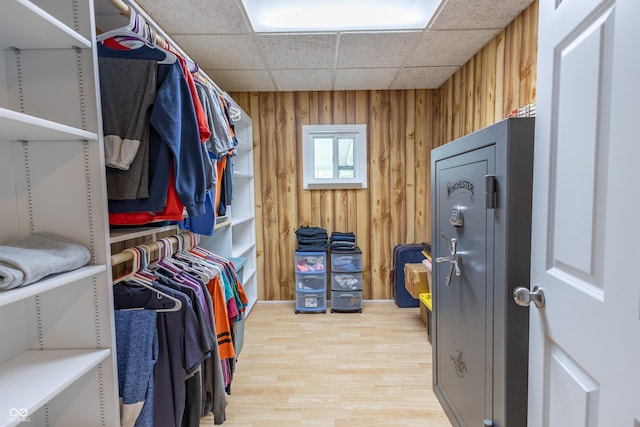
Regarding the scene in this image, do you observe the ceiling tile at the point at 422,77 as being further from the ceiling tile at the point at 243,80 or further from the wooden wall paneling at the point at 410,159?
the ceiling tile at the point at 243,80

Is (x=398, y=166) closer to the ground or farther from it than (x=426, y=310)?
farther from it

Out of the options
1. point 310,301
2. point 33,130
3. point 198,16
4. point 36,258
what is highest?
point 198,16

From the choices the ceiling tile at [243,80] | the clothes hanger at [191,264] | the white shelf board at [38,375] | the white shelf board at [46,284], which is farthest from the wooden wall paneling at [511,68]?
the white shelf board at [38,375]

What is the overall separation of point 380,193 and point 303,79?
1.43m

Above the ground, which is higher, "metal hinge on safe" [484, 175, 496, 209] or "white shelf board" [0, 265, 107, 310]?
"metal hinge on safe" [484, 175, 496, 209]

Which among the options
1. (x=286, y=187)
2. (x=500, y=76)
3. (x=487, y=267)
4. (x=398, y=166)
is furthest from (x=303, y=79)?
(x=487, y=267)

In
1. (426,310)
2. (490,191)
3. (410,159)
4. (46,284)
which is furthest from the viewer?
(410,159)

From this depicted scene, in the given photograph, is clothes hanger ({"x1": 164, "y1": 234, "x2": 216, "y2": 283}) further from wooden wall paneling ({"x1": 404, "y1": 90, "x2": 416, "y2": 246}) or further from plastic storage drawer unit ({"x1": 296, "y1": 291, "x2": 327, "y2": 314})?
wooden wall paneling ({"x1": 404, "y1": 90, "x2": 416, "y2": 246})

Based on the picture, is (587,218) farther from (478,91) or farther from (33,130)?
(478,91)

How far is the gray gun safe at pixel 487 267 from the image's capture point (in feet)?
3.21

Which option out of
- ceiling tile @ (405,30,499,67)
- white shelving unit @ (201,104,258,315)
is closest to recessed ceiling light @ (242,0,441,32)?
ceiling tile @ (405,30,499,67)

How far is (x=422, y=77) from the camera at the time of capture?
117 inches

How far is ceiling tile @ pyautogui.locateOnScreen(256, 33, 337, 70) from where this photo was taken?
220cm

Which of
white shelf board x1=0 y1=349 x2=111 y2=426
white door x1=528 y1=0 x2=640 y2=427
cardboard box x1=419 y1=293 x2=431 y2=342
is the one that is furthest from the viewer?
cardboard box x1=419 y1=293 x2=431 y2=342
